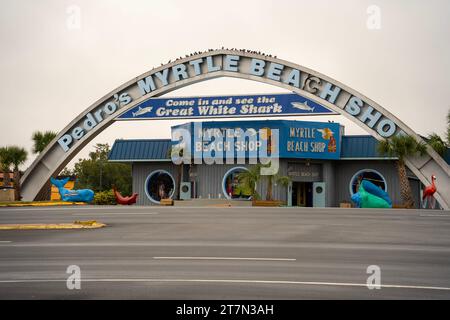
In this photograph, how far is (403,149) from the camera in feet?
137

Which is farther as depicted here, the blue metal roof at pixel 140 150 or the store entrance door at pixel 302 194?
the blue metal roof at pixel 140 150

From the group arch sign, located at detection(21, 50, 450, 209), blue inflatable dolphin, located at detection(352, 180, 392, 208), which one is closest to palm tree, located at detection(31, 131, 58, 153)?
arch sign, located at detection(21, 50, 450, 209)

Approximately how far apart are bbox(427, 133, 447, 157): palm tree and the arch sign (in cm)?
177

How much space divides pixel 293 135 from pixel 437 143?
36.3ft

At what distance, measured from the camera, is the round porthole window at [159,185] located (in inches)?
2149

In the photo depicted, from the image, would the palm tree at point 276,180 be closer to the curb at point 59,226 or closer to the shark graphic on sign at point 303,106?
the shark graphic on sign at point 303,106

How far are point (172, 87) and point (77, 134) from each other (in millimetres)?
9242

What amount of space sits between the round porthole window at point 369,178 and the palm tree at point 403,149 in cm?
795

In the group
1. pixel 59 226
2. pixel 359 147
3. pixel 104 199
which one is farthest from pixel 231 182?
pixel 59 226

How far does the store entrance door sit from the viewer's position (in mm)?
50969

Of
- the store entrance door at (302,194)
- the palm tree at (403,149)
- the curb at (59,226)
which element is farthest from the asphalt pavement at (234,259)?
the store entrance door at (302,194)

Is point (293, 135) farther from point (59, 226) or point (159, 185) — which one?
point (59, 226)

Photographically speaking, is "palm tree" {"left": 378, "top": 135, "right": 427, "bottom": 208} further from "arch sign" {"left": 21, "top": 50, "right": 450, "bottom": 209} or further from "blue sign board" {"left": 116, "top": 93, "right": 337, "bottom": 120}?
"blue sign board" {"left": 116, "top": 93, "right": 337, "bottom": 120}
